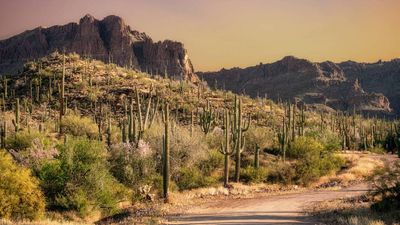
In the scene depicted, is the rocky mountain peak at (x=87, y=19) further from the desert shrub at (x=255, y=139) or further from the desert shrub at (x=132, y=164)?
the desert shrub at (x=132, y=164)

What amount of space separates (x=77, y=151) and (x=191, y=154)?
923 centimetres

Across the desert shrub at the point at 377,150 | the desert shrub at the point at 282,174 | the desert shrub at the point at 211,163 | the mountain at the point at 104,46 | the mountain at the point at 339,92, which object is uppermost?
the mountain at the point at 104,46

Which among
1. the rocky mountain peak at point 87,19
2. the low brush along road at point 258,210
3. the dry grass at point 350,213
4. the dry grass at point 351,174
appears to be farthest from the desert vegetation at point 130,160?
the rocky mountain peak at point 87,19

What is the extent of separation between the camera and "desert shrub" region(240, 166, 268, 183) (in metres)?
30.6

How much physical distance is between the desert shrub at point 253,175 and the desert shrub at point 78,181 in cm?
1136

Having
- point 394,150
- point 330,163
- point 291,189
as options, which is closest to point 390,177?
point 291,189

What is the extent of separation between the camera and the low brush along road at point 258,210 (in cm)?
1881

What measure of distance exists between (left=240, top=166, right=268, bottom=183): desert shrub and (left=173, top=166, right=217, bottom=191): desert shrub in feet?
11.0

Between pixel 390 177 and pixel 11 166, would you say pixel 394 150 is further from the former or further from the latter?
pixel 11 166

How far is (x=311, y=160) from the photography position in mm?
33531

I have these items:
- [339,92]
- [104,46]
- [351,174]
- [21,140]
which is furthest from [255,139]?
[339,92]

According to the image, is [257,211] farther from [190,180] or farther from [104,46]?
[104,46]

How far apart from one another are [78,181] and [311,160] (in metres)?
18.4

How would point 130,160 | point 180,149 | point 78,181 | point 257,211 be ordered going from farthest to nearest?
point 180,149 → point 130,160 → point 78,181 → point 257,211
